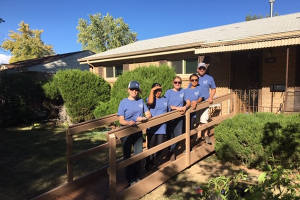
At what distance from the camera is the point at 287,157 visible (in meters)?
4.14

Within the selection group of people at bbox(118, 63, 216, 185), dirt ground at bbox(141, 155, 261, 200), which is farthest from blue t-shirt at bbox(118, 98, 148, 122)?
dirt ground at bbox(141, 155, 261, 200)

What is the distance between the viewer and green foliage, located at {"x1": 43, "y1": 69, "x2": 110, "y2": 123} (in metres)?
9.97

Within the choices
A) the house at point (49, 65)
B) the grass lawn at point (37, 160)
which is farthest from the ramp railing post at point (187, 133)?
the house at point (49, 65)

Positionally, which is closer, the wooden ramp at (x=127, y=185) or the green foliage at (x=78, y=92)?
the wooden ramp at (x=127, y=185)

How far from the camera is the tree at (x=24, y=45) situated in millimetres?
43844

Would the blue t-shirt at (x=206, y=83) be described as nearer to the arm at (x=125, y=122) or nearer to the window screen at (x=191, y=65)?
the arm at (x=125, y=122)

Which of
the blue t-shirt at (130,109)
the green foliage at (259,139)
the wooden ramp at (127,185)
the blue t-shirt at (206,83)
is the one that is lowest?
the wooden ramp at (127,185)

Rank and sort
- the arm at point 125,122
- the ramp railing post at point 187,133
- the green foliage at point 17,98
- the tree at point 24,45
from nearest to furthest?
the arm at point 125,122
the ramp railing post at point 187,133
the green foliage at point 17,98
the tree at point 24,45

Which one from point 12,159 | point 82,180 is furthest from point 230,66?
point 12,159

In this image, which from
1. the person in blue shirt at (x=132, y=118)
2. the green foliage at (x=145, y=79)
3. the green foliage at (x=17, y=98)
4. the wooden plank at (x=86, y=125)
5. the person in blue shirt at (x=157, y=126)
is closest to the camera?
the person in blue shirt at (x=132, y=118)

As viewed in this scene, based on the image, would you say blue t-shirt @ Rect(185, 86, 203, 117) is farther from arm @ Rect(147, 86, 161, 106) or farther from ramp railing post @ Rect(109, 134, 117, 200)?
ramp railing post @ Rect(109, 134, 117, 200)

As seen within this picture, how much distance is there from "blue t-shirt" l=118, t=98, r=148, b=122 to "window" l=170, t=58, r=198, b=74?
6266 mm

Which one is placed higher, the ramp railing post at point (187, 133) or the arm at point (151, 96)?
the arm at point (151, 96)

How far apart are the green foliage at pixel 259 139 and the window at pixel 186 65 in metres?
4.60
